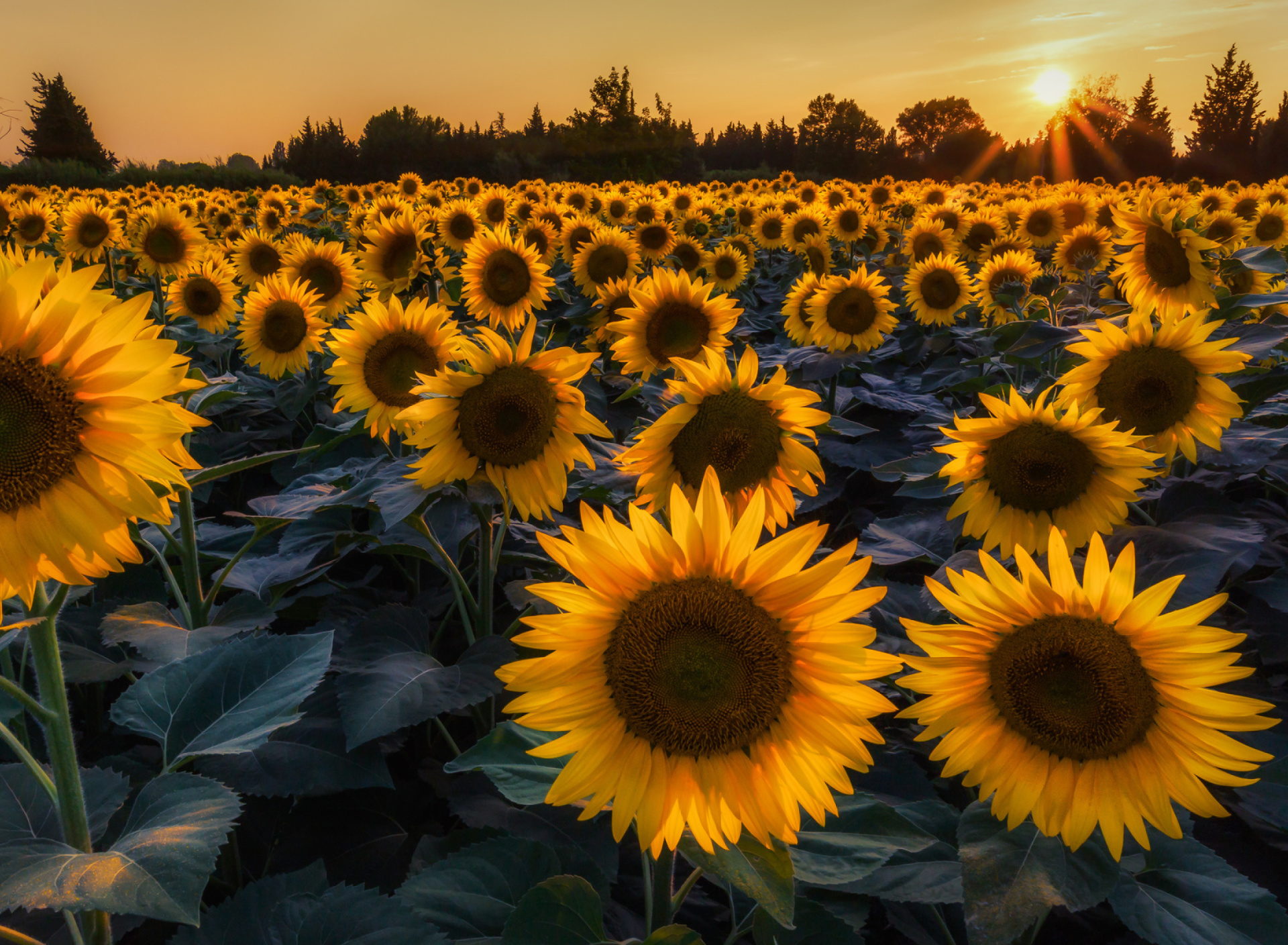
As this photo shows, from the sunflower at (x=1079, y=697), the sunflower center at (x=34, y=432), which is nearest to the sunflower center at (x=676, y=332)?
the sunflower at (x=1079, y=697)

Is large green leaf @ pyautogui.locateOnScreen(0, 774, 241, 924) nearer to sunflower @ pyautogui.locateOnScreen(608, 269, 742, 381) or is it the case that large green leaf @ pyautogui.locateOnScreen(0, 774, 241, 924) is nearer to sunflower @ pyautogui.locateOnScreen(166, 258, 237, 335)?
sunflower @ pyautogui.locateOnScreen(608, 269, 742, 381)

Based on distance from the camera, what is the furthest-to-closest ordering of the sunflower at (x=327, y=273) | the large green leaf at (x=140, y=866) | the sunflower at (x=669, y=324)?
the sunflower at (x=327, y=273)
the sunflower at (x=669, y=324)
the large green leaf at (x=140, y=866)

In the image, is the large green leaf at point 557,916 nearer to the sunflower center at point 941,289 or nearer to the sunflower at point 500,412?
the sunflower at point 500,412

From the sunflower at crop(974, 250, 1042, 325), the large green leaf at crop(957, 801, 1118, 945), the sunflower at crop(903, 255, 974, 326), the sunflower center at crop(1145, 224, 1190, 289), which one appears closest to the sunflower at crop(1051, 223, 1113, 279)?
the sunflower at crop(974, 250, 1042, 325)

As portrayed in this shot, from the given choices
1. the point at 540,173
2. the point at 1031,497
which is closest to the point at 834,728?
the point at 1031,497

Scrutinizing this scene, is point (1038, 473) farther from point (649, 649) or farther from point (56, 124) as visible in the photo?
point (56, 124)

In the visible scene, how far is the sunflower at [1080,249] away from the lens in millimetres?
6619

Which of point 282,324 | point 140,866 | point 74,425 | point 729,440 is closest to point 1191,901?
point 729,440

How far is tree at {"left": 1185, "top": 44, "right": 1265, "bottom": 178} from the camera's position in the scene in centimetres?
4022

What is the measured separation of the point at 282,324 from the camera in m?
4.46

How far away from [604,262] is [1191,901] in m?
5.25

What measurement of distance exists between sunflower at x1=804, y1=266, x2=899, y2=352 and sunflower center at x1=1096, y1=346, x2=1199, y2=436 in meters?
2.34

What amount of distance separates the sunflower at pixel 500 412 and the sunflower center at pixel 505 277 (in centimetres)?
273

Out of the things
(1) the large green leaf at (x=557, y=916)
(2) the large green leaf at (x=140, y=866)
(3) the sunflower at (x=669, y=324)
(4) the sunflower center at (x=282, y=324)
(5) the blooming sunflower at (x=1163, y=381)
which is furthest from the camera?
(4) the sunflower center at (x=282, y=324)
